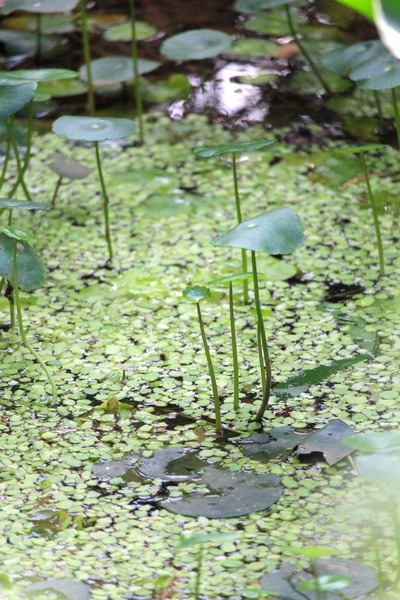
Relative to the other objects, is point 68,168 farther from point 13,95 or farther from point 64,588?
point 64,588

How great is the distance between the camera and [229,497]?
1578 mm

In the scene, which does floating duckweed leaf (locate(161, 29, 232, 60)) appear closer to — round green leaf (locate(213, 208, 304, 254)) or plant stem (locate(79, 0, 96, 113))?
plant stem (locate(79, 0, 96, 113))

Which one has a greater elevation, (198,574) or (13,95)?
(13,95)

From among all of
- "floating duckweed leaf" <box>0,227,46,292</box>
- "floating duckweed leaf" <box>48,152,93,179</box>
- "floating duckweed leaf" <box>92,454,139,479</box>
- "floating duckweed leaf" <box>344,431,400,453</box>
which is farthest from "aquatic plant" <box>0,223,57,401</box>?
"floating duckweed leaf" <box>344,431,400,453</box>

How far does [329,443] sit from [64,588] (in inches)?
22.2


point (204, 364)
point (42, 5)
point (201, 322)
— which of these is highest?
point (42, 5)

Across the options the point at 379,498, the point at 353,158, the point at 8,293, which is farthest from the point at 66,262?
the point at 379,498

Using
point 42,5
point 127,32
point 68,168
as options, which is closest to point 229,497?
point 68,168

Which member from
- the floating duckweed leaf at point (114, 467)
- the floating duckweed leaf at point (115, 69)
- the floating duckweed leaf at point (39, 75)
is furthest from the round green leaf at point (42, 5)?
the floating duckweed leaf at point (114, 467)

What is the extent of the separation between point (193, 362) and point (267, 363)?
298mm

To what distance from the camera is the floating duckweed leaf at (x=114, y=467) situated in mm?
1661

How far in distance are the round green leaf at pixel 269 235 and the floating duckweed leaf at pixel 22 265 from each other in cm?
50

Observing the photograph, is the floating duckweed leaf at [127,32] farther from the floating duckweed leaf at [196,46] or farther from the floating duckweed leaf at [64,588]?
the floating duckweed leaf at [64,588]

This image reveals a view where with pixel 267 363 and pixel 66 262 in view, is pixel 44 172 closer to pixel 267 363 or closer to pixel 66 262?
pixel 66 262
